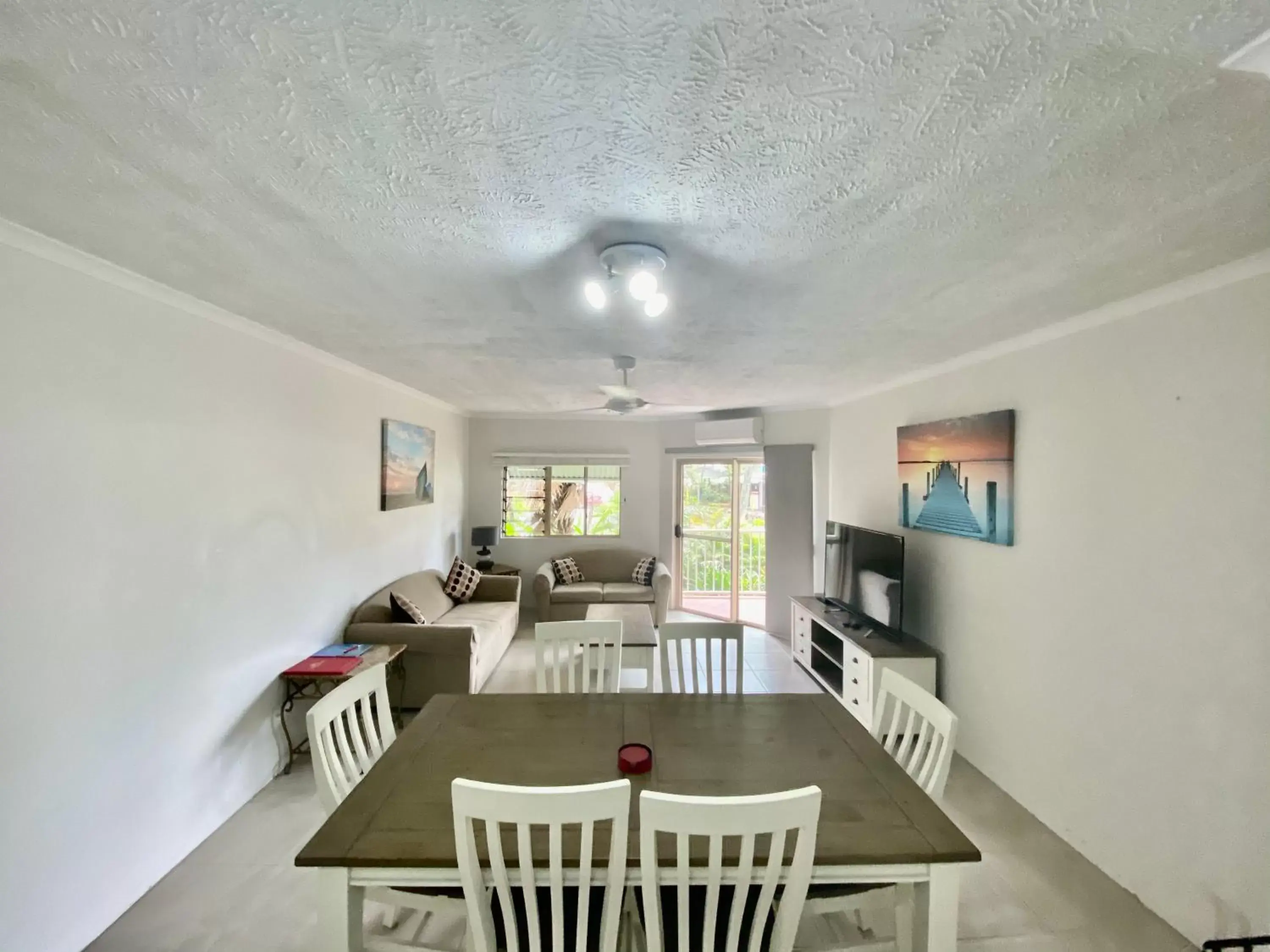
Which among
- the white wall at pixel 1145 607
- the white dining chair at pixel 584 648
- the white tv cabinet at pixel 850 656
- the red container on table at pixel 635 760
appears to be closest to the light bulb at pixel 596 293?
the white dining chair at pixel 584 648

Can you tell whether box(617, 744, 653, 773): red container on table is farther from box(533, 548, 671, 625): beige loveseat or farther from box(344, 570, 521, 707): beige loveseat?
box(533, 548, 671, 625): beige loveseat

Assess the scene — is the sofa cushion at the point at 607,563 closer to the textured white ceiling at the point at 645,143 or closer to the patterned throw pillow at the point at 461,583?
the patterned throw pillow at the point at 461,583

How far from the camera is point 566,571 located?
6.13 metres

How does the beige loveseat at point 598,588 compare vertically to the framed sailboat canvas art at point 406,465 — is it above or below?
below

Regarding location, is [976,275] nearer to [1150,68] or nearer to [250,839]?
[1150,68]

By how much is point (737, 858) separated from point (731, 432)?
184 inches

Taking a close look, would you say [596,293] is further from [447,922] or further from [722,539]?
[722,539]

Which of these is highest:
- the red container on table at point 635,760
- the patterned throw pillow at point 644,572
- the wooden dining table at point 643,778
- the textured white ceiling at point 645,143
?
the textured white ceiling at point 645,143

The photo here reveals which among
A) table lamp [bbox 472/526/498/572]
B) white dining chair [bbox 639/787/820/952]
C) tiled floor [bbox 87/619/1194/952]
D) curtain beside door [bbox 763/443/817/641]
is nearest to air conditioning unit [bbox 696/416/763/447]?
curtain beside door [bbox 763/443/817/641]

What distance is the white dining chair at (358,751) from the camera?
152 cm

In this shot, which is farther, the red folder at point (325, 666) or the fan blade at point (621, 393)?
the fan blade at point (621, 393)

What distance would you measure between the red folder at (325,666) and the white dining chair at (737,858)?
2239mm

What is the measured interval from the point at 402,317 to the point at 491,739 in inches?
69.6

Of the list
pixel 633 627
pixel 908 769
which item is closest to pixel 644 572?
pixel 633 627
